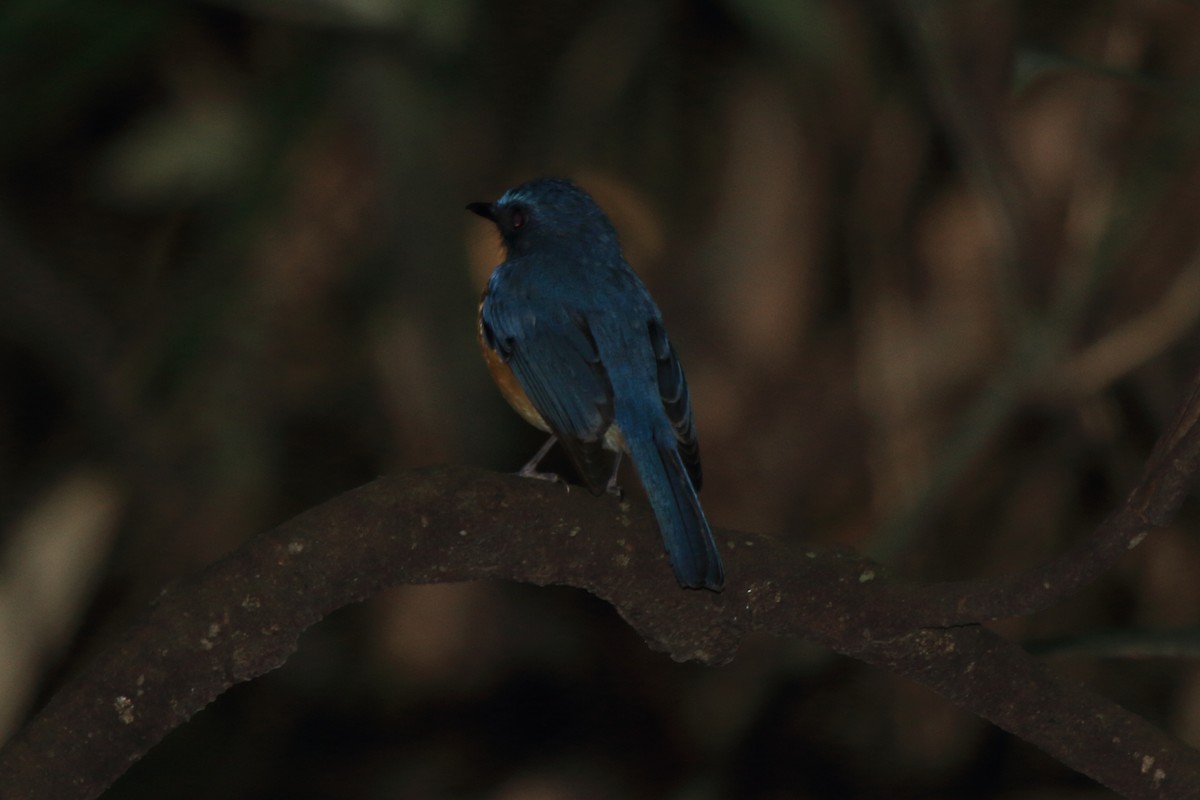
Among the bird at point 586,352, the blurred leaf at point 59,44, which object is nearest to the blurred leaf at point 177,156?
the blurred leaf at point 59,44

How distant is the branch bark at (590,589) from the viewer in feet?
8.41

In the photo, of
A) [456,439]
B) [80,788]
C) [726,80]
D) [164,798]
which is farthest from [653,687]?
[80,788]

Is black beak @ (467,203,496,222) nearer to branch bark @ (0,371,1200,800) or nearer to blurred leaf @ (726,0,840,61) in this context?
blurred leaf @ (726,0,840,61)

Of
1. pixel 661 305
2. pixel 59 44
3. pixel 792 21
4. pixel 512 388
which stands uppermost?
pixel 792 21

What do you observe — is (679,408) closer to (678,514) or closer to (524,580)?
(678,514)

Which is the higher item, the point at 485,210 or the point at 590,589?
the point at 485,210

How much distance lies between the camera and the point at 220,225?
18.0ft

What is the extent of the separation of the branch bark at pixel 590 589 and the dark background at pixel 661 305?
2383 mm

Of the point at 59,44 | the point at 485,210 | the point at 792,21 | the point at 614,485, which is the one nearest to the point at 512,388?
the point at 614,485

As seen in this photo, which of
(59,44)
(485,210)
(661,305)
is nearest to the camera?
(485,210)

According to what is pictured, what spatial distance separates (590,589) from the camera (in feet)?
9.70

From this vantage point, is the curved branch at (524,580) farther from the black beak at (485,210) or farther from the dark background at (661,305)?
the dark background at (661,305)

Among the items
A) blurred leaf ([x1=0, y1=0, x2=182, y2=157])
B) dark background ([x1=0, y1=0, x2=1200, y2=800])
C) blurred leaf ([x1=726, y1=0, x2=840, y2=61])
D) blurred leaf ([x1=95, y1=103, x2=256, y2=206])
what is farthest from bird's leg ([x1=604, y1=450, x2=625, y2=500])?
blurred leaf ([x1=95, y1=103, x2=256, y2=206])

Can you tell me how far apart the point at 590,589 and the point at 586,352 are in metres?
0.94
